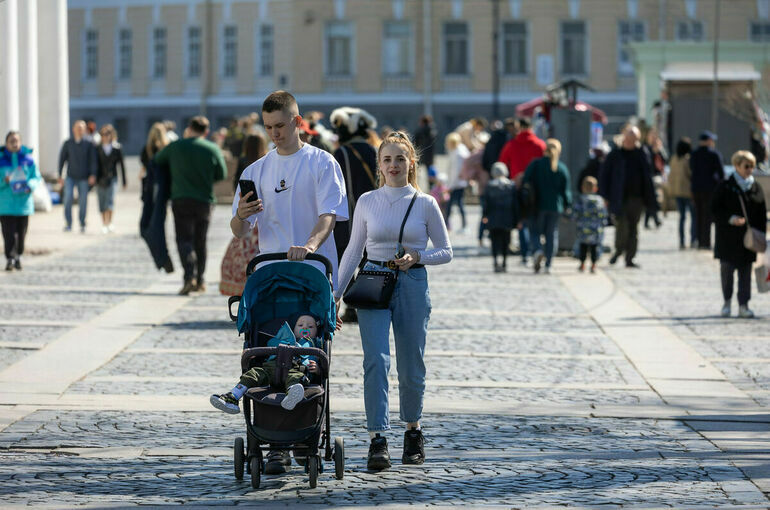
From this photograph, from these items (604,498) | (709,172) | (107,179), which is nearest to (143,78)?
(107,179)

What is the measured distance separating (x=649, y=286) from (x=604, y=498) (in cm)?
1127

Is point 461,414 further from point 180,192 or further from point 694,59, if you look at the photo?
point 694,59

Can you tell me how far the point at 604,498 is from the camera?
732cm

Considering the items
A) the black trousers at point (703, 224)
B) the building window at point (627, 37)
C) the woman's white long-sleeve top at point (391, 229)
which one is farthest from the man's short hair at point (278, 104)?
the building window at point (627, 37)

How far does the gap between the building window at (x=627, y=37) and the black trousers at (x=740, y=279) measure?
151 feet

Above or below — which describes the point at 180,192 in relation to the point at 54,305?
above

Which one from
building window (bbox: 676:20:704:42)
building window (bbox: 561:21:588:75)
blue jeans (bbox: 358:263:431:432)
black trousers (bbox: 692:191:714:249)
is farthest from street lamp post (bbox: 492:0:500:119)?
blue jeans (bbox: 358:263:431:432)

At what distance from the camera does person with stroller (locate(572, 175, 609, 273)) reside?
2044 cm

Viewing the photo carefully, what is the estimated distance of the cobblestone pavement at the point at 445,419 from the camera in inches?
294

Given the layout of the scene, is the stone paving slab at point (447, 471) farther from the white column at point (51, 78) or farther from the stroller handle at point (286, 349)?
the white column at point (51, 78)

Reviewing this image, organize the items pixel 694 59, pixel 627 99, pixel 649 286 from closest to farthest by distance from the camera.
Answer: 1. pixel 649 286
2. pixel 694 59
3. pixel 627 99

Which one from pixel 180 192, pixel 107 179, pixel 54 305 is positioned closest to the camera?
pixel 54 305

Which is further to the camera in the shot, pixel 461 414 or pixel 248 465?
pixel 461 414

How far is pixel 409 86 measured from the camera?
61812 millimetres
